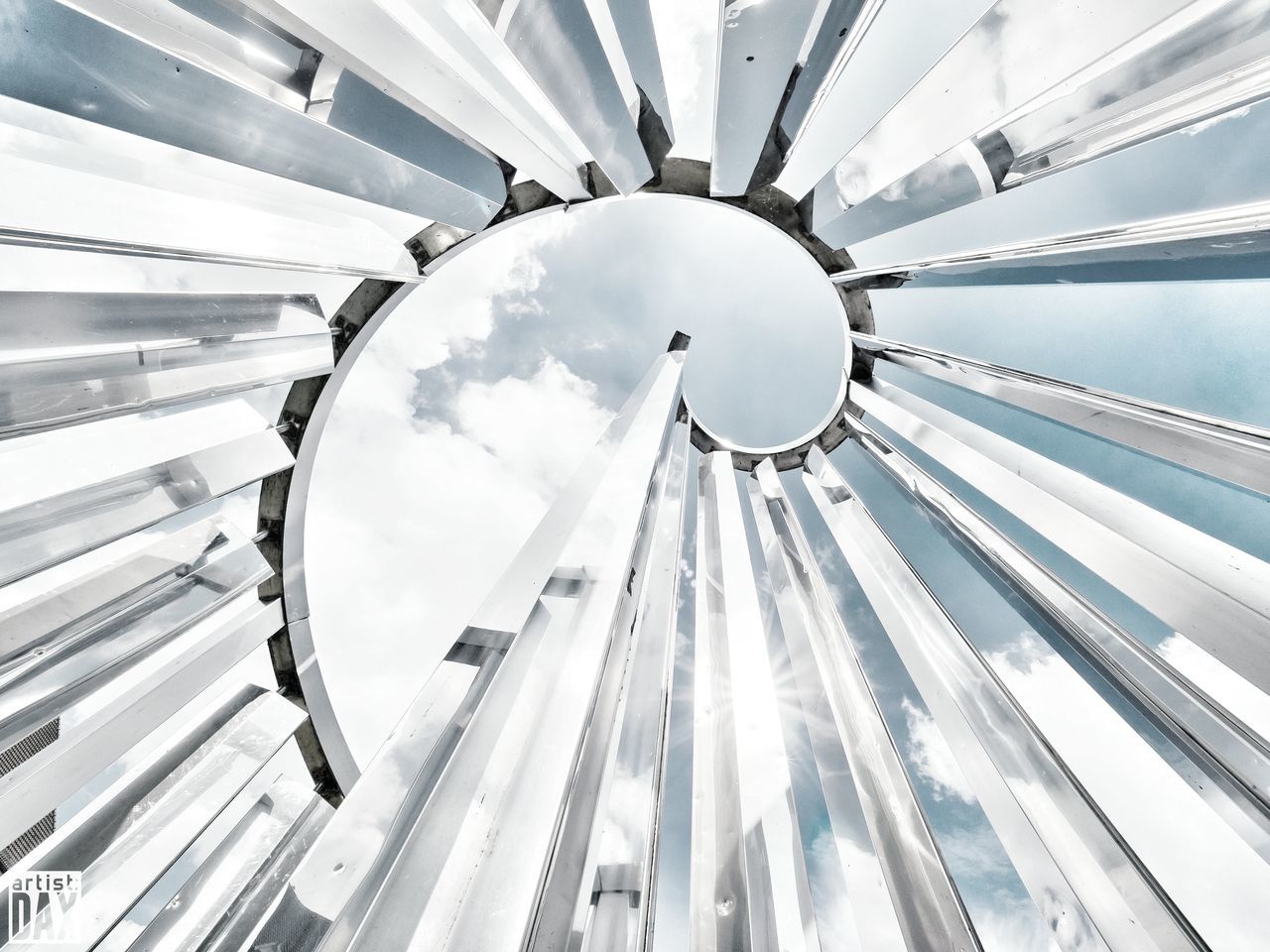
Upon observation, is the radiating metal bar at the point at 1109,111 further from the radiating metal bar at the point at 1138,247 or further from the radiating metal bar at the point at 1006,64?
the radiating metal bar at the point at 1138,247

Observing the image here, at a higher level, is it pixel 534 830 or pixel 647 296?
pixel 647 296

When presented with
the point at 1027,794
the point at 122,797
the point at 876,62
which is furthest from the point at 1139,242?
the point at 122,797

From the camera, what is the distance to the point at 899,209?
4.96m

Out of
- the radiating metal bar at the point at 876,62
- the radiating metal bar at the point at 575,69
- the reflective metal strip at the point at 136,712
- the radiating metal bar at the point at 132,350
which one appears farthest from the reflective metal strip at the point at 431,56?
the reflective metal strip at the point at 136,712

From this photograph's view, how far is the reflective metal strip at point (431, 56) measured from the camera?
313 cm

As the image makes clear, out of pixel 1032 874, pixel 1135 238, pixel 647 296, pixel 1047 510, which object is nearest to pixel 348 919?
pixel 1032 874

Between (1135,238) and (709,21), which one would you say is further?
(709,21)

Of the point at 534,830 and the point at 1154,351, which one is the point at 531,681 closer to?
the point at 534,830

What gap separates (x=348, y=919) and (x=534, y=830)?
2.24 feet

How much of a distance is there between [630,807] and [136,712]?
4277 mm

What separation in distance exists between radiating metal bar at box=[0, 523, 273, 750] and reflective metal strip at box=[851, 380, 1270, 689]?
750 cm

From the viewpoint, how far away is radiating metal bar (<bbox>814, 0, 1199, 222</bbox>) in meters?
3.01

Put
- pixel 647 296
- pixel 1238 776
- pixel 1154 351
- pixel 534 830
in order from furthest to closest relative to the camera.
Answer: pixel 647 296
pixel 1154 351
pixel 1238 776
pixel 534 830

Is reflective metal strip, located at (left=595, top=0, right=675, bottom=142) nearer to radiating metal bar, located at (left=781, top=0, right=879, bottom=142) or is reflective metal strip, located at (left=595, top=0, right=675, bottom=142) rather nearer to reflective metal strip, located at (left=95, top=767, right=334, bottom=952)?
radiating metal bar, located at (left=781, top=0, right=879, bottom=142)
